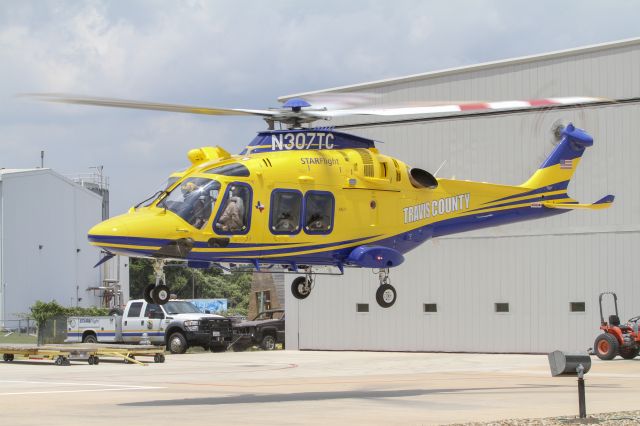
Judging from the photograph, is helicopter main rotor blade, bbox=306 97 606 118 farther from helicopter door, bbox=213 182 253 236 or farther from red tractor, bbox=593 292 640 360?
red tractor, bbox=593 292 640 360

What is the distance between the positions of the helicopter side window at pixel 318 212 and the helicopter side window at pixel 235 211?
129 cm

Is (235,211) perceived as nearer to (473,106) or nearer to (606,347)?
(473,106)

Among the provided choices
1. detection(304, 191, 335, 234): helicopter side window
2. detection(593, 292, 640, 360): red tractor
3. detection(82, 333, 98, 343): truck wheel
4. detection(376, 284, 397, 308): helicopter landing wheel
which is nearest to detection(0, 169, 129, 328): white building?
detection(82, 333, 98, 343): truck wheel

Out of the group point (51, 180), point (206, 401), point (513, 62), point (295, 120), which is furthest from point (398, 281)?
point (51, 180)

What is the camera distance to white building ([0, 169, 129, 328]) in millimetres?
60719

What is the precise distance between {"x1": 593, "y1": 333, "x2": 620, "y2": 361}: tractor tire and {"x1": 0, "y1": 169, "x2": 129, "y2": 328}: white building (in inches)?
1624

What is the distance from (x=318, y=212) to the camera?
1905 centimetres

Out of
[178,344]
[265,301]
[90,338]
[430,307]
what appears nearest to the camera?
[178,344]

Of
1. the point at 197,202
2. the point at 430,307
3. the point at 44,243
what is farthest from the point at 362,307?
the point at 44,243

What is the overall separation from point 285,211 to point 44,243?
4844cm

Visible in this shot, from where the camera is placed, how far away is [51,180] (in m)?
66.0

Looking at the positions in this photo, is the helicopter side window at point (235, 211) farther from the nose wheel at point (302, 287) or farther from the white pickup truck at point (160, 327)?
the white pickup truck at point (160, 327)

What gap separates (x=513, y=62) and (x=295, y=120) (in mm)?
14442

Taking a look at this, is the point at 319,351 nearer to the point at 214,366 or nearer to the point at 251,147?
the point at 214,366
